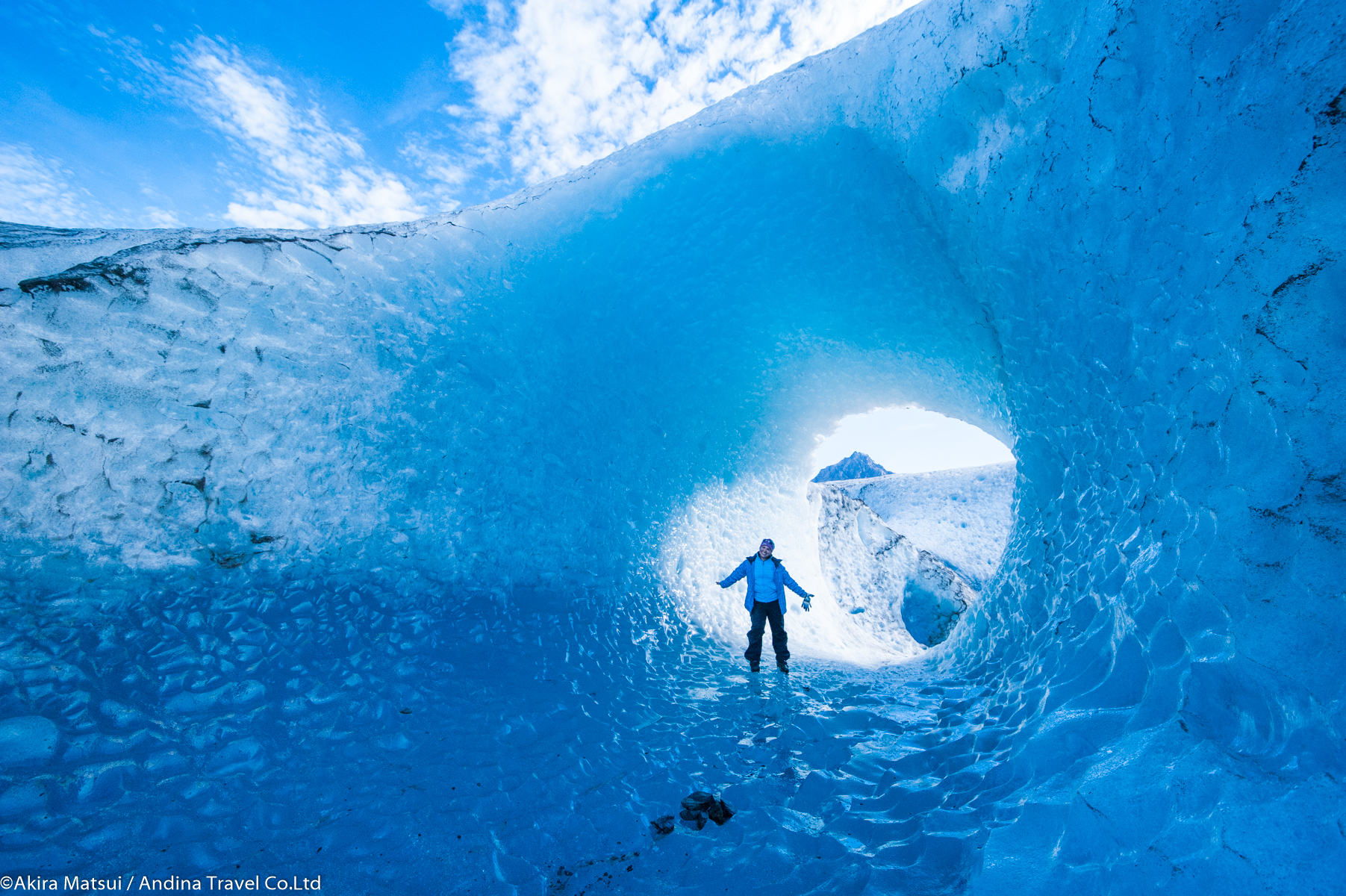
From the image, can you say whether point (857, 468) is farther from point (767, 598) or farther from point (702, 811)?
point (702, 811)

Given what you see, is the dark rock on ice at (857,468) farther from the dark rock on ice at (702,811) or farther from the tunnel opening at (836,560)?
the dark rock on ice at (702,811)

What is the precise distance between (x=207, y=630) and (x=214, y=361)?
63.5 inches

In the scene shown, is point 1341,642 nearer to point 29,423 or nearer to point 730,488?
point 730,488

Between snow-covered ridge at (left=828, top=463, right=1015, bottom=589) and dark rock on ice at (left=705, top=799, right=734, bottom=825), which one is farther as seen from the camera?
snow-covered ridge at (left=828, top=463, right=1015, bottom=589)

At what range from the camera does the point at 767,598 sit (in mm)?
3926

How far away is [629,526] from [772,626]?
1903mm

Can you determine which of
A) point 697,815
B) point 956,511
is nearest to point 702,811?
point 697,815

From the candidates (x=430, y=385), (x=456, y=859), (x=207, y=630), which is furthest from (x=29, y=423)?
(x=456, y=859)

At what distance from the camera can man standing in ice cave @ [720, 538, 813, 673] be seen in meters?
3.93

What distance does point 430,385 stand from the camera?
155 inches

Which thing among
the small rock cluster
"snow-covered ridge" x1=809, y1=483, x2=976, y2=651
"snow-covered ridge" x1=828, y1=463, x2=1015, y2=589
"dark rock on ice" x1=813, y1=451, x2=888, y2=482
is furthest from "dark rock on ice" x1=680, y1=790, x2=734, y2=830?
"dark rock on ice" x1=813, y1=451, x2=888, y2=482

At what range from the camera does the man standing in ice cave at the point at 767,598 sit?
393cm

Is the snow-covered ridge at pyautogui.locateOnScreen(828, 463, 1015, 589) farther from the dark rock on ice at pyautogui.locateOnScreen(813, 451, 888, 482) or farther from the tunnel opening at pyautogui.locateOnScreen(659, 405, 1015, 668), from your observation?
the dark rock on ice at pyautogui.locateOnScreen(813, 451, 888, 482)

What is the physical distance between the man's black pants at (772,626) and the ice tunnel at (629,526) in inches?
13.9
